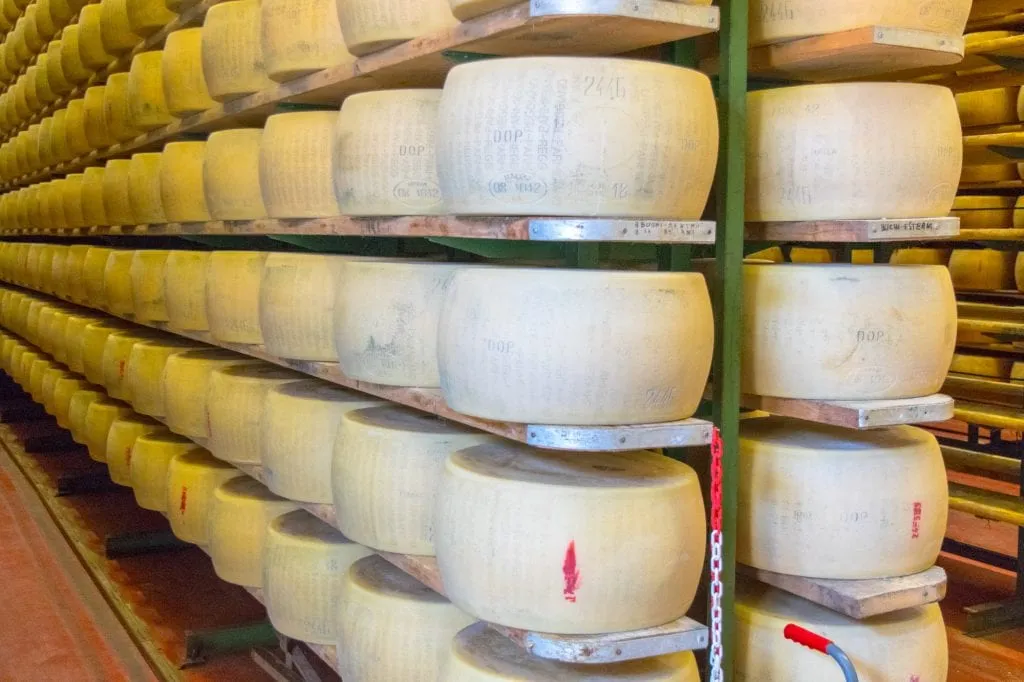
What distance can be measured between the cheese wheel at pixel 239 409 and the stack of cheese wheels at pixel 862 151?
1.80 metres

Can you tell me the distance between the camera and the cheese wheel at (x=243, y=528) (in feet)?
11.6

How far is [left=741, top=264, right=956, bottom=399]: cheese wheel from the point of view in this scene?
2.25 metres

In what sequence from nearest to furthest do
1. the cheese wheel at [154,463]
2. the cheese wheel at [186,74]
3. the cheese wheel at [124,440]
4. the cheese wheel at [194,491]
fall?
the cheese wheel at [194,491], the cheese wheel at [186,74], the cheese wheel at [154,463], the cheese wheel at [124,440]

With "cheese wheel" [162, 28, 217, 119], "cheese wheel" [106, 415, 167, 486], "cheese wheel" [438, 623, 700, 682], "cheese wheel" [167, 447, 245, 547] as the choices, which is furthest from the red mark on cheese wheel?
"cheese wheel" [106, 415, 167, 486]

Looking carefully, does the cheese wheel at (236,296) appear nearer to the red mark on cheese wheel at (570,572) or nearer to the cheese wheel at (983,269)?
the red mark on cheese wheel at (570,572)

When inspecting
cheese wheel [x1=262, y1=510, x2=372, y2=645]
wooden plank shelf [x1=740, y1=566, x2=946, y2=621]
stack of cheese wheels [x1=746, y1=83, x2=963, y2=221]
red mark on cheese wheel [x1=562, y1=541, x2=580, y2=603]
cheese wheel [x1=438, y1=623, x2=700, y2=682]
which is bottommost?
cheese wheel [x1=262, y1=510, x2=372, y2=645]

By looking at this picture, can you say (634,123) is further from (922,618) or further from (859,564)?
(922,618)

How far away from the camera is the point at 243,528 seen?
3.57 meters

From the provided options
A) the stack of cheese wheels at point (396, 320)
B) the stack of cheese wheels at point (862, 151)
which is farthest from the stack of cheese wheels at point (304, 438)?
the stack of cheese wheels at point (862, 151)

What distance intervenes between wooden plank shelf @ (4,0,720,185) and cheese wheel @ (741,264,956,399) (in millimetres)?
560

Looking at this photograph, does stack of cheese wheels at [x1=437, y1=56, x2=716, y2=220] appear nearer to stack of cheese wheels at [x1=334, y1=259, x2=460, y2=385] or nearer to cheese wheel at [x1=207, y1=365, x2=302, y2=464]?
stack of cheese wheels at [x1=334, y1=259, x2=460, y2=385]

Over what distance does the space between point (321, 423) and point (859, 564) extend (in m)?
1.48

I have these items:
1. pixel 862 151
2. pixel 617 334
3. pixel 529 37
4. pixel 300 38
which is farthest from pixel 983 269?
pixel 617 334

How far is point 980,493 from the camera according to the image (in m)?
4.39
